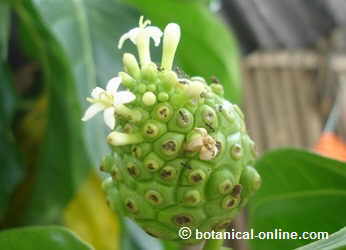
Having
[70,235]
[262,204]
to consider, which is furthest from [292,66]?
[70,235]

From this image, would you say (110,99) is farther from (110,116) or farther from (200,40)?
(200,40)

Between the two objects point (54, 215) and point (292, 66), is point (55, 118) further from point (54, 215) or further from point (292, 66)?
point (292, 66)

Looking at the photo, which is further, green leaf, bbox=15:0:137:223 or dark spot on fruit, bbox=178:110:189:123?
green leaf, bbox=15:0:137:223

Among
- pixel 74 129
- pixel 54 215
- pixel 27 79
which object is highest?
pixel 27 79

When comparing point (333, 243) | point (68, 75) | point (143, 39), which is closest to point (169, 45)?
point (143, 39)

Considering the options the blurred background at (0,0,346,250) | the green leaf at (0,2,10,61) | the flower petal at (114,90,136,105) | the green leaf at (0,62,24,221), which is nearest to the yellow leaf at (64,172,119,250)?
the blurred background at (0,0,346,250)

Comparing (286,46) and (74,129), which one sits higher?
(286,46)

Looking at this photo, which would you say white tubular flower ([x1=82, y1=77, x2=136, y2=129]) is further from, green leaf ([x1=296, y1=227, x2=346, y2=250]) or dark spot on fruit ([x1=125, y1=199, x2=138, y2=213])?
green leaf ([x1=296, y1=227, x2=346, y2=250])
